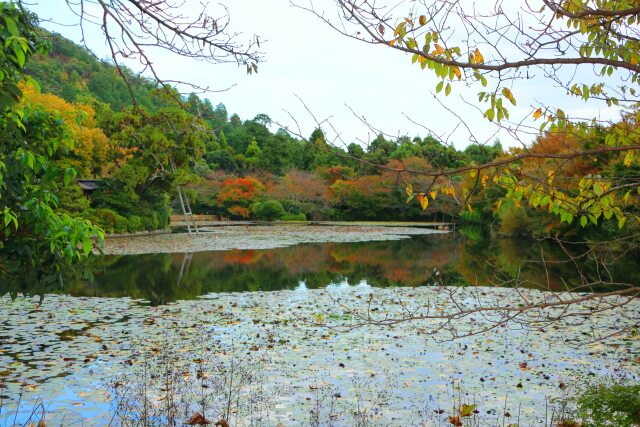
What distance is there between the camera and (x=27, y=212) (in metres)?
3.86

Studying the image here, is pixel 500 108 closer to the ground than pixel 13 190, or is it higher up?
higher up

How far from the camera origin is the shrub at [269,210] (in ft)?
148

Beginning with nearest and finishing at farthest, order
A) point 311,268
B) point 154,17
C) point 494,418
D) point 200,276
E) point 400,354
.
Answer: point 154,17
point 494,418
point 400,354
point 200,276
point 311,268

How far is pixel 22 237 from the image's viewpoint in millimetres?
3922

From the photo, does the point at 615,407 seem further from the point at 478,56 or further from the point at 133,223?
the point at 133,223

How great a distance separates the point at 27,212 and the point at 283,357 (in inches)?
143

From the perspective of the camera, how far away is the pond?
5.01m

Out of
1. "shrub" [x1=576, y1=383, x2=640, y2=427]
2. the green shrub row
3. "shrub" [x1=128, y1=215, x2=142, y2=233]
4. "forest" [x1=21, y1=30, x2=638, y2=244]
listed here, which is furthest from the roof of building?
"shrub" [x1=576, y1=383, x2=640, y2=427]

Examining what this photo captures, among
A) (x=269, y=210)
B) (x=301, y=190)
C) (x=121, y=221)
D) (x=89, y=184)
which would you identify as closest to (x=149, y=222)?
(x=121, y=221)

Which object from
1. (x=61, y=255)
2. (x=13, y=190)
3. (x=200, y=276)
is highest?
(x=13, y=190)

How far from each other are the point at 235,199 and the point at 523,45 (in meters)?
44.0

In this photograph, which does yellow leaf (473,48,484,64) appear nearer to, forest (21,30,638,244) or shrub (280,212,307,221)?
forest (21,30,638,244)

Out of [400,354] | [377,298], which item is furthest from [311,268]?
[400,354]

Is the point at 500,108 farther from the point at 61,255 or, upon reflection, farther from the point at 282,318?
the point at 282,318
